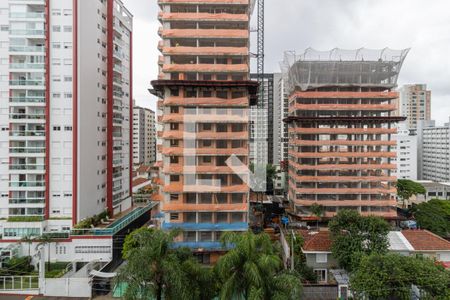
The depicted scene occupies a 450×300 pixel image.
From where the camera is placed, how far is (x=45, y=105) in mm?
25938

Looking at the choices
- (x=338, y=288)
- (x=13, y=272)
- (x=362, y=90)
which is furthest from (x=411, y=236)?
(x=13, y=272)

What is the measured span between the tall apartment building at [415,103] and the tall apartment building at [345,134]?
63.8 meters

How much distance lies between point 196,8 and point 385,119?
2202 centimetres

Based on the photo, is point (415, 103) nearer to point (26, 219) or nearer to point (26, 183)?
point (26, 183)

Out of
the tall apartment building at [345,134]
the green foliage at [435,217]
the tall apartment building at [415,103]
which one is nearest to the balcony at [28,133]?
the tall apartment building at [345,134]

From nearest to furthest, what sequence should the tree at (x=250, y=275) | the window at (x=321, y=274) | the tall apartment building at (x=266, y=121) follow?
1. the tree at (x=250, y=275)
2. the window at (x=321, y=274)
3. the tall apartment building at (x=266, y=121)

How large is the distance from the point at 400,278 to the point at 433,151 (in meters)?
65.9

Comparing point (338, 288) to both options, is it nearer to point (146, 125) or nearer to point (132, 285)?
point (132, 285)

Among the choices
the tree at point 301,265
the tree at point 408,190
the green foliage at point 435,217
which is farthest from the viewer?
the tree at point 408,190

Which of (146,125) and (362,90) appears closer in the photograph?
(362,90)

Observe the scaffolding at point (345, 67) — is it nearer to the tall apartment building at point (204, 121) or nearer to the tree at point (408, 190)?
the tall apartment building at point (204, 121)

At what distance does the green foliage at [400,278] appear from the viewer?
13.7 metres

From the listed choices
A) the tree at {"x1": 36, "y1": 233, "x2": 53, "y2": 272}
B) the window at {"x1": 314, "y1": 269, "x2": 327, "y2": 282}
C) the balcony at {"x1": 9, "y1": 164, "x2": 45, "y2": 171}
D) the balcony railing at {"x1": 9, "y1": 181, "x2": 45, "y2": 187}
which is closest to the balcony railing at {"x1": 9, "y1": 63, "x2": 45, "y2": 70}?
the balcony at {"x1": 9, "y1": 164, "x2": 45, "y2": 171}

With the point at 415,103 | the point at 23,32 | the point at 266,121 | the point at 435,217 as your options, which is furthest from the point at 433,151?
the point at 23,32
